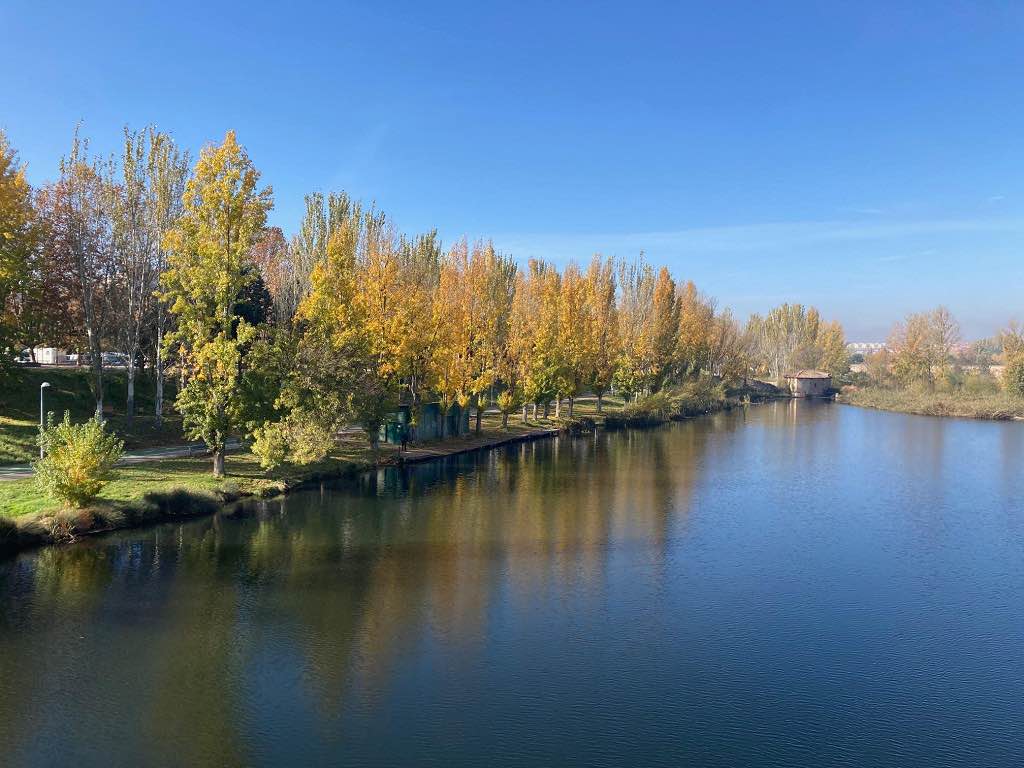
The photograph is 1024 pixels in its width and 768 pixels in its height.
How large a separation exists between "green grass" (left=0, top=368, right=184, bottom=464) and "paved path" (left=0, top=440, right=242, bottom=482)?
731 mm

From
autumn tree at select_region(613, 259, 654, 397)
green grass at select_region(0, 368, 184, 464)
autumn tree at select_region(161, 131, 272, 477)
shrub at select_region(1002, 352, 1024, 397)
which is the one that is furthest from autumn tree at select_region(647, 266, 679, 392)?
autumn tree at select_region(161, 131, 272, 477)

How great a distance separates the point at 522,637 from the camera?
16375 mm

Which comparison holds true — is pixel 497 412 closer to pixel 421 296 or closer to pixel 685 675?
pixel 421 296

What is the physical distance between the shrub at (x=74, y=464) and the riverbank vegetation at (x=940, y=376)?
81.0 metres

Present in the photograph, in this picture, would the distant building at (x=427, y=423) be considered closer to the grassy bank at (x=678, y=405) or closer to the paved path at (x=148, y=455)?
the paved path at (x=148, y=455)

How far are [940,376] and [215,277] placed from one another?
8752 centimetres

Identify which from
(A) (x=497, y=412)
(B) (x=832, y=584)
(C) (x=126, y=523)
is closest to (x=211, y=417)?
(C) (x=126, y=523)

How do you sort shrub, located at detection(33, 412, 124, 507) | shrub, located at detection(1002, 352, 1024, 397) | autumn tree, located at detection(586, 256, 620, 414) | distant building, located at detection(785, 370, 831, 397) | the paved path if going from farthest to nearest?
distant building, located at detection(785, 370, 831, 397)
shrub, located at detection(1002, 352, 1024, 397)
autumn tree, located at detection(586, 256, 620, 414)
the paved path
shrub, located at detection(33, 412, 124, 507)

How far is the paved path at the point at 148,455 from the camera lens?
26.7 metres

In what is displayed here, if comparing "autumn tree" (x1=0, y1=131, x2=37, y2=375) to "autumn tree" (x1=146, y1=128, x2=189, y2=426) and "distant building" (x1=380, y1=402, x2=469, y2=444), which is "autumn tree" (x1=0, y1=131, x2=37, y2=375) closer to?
"autumn tree" (x1=146, y1=128, x2=189, y2=426)

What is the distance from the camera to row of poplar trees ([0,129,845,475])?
2873cm

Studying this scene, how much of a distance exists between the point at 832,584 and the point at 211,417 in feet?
72.4

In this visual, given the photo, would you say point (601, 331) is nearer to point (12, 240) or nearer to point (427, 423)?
point (427, 423)

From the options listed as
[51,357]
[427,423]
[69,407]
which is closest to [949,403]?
[427,423]
